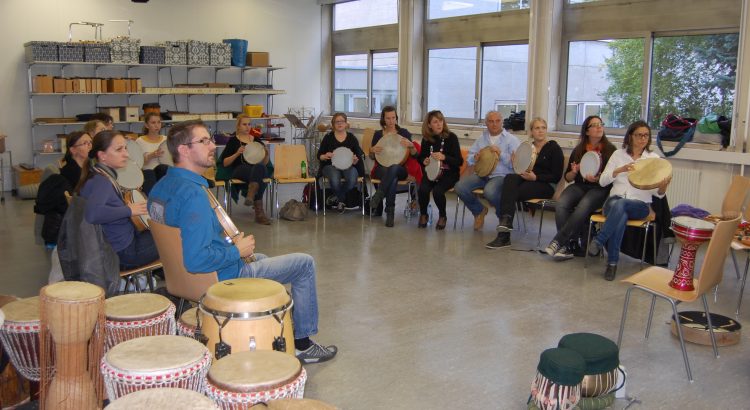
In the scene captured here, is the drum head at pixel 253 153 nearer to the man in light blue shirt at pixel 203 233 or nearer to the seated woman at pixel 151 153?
the seated woman at pixel 151 153

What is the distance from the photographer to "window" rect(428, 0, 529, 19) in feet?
28.0

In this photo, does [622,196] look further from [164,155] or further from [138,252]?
[164,155]

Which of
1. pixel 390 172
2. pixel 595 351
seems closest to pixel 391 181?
pixel 390 172

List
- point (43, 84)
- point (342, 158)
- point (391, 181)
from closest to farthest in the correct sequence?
point (391, 181), point (342, 158), point (43, 84)

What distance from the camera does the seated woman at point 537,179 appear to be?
619 centimetres

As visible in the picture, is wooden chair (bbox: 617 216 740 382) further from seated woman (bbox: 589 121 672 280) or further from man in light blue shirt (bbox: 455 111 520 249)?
man in light blue shirt (bbox: 455 111 520 249)

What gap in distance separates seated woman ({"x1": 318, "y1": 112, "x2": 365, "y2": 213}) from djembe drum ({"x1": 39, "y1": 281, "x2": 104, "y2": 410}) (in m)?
4.93

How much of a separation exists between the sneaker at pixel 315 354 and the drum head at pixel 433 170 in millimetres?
3544

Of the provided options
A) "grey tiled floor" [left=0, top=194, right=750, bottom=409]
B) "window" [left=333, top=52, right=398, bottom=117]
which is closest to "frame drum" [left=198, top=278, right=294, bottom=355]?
"grey tiled floor" [left=0, top=194, right=750, bottom=409]

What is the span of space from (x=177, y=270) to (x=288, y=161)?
181 inches

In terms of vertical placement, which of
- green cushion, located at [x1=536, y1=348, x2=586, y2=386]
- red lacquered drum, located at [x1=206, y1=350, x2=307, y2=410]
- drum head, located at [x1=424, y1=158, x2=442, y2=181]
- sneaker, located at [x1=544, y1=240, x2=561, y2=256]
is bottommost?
sneaker, located at [x1=544, y1=240, x2=561, y2=256]

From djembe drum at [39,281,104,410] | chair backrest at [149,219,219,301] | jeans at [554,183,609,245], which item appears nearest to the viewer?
djembe drum at [39,281,104,410]

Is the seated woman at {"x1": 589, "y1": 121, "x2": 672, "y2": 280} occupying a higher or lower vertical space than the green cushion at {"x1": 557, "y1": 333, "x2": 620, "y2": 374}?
higher

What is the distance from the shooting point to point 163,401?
6.19 ft
